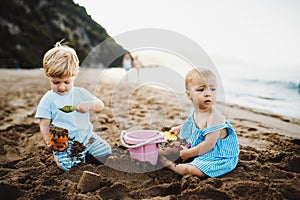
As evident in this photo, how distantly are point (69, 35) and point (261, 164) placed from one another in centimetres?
2397

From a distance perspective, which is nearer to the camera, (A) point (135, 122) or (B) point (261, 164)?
(B) point (261, 164)

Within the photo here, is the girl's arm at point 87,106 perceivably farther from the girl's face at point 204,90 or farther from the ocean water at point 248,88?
the girl's face at point 204,90

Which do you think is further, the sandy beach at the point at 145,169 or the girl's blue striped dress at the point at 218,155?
the girl's blue striped dress at the point at 218,155

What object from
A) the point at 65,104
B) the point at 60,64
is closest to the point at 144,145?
the point at 65,104

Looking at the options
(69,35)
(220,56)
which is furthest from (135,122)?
(69,35)

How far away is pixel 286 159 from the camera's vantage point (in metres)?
2.10

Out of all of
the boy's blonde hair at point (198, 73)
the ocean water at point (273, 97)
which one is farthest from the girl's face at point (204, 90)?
the ocean water at point (273, 97)

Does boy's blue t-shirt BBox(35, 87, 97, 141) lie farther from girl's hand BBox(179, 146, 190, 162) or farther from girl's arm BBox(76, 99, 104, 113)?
girl's hand BBox(179, 146, 190, 162)

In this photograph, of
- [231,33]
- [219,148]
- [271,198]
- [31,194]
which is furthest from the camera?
[231,33]

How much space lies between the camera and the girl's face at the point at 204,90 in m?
2.01

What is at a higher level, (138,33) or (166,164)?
→ (138,33)

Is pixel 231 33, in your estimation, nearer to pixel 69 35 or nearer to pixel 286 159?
pixel 286 159

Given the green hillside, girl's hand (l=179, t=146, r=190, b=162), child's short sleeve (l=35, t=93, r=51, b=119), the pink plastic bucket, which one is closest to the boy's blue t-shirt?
child's short sleeve (l=35, t=93, r=51, b=119)

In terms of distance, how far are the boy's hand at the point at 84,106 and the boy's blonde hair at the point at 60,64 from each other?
0.76ft
